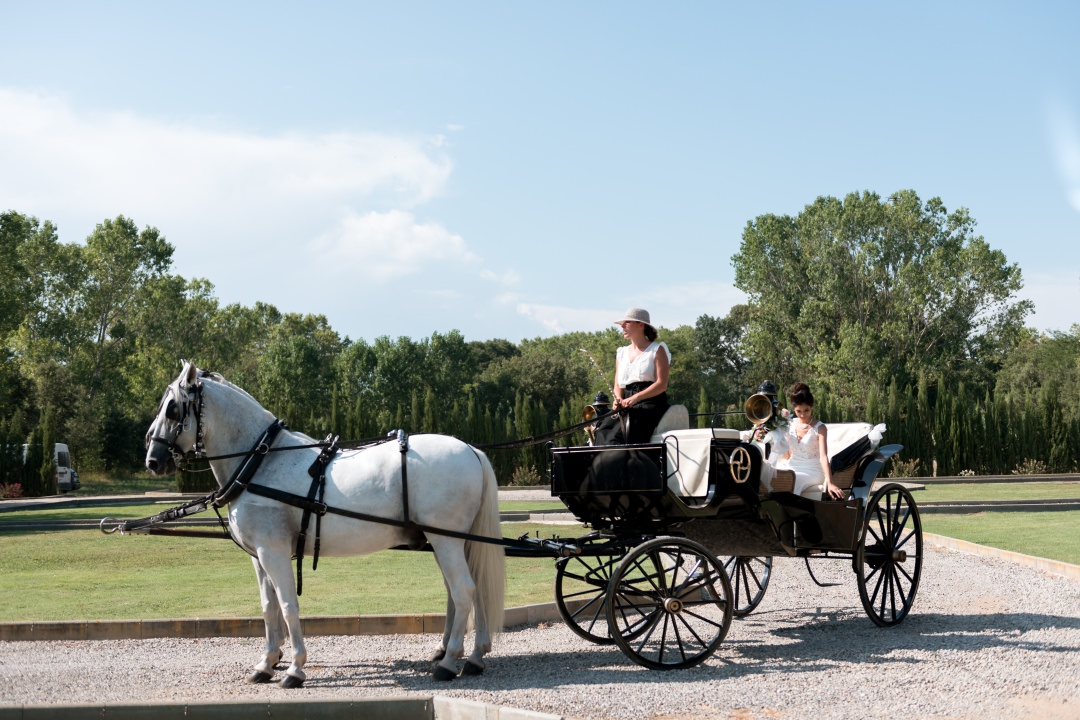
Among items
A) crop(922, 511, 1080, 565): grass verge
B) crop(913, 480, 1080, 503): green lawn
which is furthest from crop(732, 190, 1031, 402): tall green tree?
crop(922, 511, 1080, 565): grass verge

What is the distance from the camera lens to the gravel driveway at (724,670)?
6.54 metres

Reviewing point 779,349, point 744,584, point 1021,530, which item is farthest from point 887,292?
point 744,584

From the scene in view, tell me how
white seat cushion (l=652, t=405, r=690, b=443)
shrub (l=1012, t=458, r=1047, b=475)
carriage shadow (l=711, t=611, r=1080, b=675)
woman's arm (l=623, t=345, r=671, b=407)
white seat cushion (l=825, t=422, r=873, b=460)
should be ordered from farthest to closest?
1. shrub (l=1012, t=458, r=1047, b=475)
2. white seat cushion (l=825, t=422, r=873, b=460)
3. white seat cushion (l=652, t=405, r=690, b=443)
4. woman's arm (l=623, t=345, r=671, b=407)
5. carriage shadow (l=711, t=611, r=1080, b=675)

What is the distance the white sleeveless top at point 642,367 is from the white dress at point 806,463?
176cm

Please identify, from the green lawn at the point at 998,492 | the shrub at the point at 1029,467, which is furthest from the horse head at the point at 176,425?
the shrub at the point at 1029,467

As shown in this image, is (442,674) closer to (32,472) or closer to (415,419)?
(415,419)

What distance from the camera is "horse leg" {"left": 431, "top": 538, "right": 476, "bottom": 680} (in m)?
7.57

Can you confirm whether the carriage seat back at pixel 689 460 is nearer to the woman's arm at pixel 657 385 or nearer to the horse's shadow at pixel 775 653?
the woman's arm at pixel 657 385

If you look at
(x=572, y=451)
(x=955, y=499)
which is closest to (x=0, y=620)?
(x=572, y=451)

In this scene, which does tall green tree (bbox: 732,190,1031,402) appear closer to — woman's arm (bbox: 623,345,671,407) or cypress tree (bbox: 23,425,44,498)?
cypress tree (bbox: 23,425,44,498)

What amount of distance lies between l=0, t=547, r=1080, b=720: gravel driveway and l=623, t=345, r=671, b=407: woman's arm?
2.07m

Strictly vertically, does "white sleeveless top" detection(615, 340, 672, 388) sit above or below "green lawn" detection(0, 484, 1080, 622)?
above

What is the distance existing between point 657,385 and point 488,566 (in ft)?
6.49

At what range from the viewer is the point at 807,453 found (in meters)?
9.47
